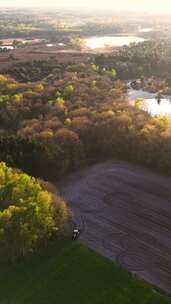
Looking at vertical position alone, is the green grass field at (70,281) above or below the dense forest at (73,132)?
below

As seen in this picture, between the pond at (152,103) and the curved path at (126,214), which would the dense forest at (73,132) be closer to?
the curved path at (126,214)

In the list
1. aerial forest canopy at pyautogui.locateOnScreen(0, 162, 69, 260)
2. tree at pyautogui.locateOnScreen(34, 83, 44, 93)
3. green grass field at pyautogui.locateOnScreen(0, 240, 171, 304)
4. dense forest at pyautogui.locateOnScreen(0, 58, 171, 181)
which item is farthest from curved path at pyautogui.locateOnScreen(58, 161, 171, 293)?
tree at pyautogui.locateOnScreen(34, 83, 44, 93)

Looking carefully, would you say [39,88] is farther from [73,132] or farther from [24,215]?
[24,215]

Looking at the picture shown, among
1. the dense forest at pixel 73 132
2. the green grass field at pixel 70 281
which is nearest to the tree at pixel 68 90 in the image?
the dense forest at pixel 73 132

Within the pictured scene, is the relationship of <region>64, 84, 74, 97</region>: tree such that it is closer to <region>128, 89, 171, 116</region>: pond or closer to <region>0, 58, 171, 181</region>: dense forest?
<region>0, 58, 171, 181</region>: dense forest

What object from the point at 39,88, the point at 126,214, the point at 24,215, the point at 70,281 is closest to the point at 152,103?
the point at 39,88
